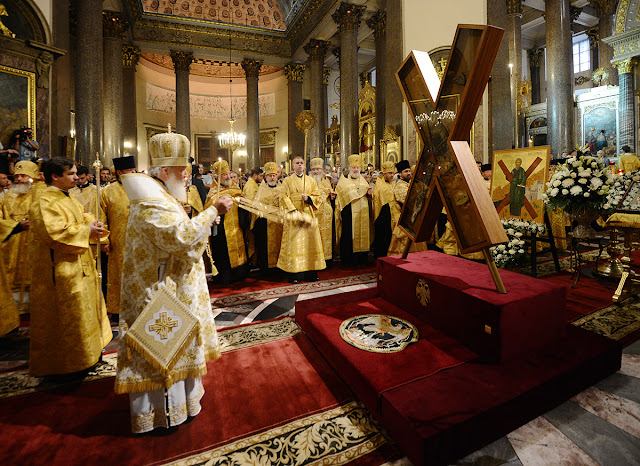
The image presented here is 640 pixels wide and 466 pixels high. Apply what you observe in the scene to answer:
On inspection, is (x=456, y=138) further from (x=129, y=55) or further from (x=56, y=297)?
(x=129, y=55)

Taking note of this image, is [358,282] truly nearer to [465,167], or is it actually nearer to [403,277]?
[403,277]

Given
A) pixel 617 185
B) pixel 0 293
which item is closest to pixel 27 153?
pixel 0 293

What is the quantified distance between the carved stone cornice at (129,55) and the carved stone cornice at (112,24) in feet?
8.14

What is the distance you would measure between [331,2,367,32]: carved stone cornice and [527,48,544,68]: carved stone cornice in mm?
14868

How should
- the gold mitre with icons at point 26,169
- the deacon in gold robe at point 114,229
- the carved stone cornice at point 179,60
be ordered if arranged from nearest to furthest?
the deacon in gold robe at point 114,229
the gold mitre with icons at point 26,169
the carved stone cornice at point 179,60

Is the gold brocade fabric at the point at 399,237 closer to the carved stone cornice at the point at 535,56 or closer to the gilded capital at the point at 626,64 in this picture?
the gilded capital at the point at 626,64

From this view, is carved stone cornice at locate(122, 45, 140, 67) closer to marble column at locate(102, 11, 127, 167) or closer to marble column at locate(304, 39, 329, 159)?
marble column at locate(102, 11, 127, 167)

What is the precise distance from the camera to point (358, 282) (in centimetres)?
529

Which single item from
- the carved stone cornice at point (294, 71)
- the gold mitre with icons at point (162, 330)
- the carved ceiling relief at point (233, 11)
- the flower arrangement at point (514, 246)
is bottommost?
the gold mitre with icons at point (162, 330)

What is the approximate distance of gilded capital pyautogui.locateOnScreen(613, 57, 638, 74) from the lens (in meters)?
13.1

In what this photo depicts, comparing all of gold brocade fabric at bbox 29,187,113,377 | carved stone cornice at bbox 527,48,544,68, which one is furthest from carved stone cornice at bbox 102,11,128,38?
carved stone cornice at bbox 527,48,544,68

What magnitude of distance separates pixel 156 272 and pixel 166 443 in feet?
3.22

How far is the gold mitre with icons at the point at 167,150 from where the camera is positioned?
79.0 inches

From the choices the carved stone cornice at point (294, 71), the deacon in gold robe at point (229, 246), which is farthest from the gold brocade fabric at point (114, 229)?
the carved stone cornice at point (294, 71)
